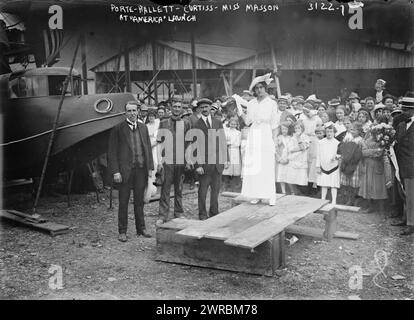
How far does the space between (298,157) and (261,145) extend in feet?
7.78

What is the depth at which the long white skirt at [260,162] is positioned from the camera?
6.33 m

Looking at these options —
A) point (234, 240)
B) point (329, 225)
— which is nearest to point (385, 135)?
point (329, 225)

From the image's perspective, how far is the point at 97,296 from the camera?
15.1ft

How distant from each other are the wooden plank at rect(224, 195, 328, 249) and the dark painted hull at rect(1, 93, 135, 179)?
3.53 m

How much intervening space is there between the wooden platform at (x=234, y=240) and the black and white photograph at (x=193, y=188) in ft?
0.06

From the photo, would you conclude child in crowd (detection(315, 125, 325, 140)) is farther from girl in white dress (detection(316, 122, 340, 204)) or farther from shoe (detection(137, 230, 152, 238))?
shoe (detection(137, 230, 152, 238))

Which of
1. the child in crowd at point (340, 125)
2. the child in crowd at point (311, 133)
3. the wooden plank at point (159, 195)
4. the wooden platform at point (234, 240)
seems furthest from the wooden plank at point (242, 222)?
the wooden plank at point (159, 195)

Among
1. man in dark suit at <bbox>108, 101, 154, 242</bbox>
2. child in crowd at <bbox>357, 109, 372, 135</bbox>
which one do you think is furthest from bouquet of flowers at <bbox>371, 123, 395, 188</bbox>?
man in dark suit at <bbox>108, 101, 154, 242</bbox>

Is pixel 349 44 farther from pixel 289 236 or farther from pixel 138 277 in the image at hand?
pixel 138 277

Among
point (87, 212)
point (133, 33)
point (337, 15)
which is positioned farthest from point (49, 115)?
point (337, 15)

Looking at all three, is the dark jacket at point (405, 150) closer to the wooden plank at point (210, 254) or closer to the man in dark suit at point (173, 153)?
the wooden plank at point (210, 254)

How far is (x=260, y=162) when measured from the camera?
6.38m

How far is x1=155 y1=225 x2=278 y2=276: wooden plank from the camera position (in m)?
5.04
